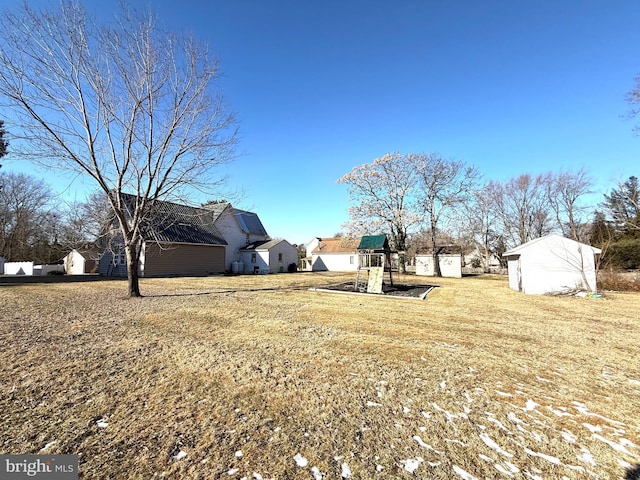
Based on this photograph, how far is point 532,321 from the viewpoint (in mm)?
7078

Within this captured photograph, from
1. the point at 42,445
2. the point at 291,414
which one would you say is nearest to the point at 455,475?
the point at 291,414

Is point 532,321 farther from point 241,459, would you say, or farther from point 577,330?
point 241,459

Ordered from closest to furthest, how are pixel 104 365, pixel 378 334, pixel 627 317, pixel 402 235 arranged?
pixel 104 365
pixel 378 334
pixel 627 317
pixel 402 235

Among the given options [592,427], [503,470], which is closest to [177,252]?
[503,470]

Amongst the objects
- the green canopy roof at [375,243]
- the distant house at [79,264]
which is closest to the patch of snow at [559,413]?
the green canopy roof at [375,243]

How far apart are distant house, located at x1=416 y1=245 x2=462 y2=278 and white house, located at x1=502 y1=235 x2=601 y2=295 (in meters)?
11.3

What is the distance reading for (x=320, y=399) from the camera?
3.01 meters

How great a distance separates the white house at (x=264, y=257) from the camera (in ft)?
86.8

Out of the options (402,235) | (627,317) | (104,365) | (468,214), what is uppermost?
(468,214)

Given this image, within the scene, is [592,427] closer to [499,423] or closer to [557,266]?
[499,423]

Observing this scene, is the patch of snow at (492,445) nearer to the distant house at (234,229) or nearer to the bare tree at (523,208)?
the distant house at (234,229)

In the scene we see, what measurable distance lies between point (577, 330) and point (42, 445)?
8919 millimetres

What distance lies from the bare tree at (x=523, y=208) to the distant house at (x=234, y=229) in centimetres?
2749

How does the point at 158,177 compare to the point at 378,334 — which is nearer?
the point at 378,334
